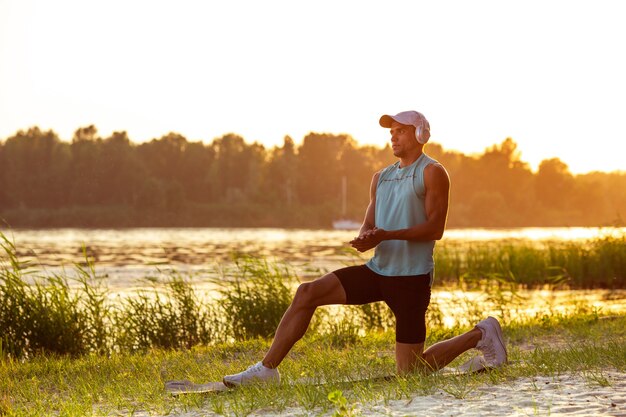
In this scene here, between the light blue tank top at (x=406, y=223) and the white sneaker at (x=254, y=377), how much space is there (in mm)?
1101

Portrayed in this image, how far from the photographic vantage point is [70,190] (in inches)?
3351

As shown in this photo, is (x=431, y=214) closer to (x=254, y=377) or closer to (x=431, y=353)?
(x=431, y=353)

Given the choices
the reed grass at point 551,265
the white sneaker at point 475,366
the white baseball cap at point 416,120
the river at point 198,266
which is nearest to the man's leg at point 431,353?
the white sneaker at point 475,366

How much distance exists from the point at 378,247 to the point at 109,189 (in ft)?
266

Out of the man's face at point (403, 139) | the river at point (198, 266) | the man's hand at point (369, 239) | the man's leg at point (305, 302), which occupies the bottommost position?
the river at point (198, 266)

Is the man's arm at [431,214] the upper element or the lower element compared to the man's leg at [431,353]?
upper

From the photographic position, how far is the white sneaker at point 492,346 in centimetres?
693

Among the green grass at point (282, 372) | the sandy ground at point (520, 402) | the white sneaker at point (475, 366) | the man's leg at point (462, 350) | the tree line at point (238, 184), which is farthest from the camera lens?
the tree line at point (238, 184)

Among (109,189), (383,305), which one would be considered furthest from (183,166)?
(383,305)

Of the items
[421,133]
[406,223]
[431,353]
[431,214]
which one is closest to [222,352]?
[431,353]

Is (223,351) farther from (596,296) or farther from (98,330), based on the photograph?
(596,296)

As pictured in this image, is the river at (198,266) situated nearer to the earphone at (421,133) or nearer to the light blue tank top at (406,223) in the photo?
the light blue tank top at (406,223)

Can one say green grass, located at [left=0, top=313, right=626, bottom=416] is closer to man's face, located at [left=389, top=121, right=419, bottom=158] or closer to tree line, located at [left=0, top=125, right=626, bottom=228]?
man's face, located at [left=389, top=121, right=419, bottom=158]

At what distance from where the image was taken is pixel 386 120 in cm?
666
